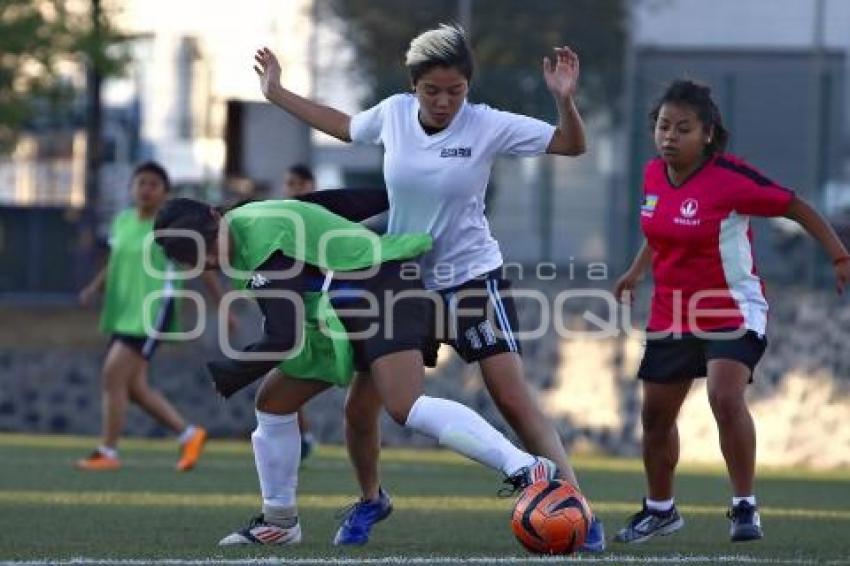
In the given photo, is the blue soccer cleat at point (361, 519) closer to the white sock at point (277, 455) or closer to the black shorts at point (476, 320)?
the white sock at point (277, 455)

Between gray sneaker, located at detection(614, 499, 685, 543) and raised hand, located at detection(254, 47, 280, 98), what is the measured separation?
225 cm

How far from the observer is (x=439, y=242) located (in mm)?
8875

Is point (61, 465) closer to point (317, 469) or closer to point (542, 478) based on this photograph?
point (317, 469)

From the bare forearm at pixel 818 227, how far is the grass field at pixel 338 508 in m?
1.15

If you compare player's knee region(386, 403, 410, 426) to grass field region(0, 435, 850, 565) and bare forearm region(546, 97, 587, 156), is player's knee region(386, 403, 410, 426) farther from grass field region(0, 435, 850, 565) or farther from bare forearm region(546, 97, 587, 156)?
bare forearm region(546, 97, 587, 156)

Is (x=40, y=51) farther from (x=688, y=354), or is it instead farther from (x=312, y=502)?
(x=688, y=354)

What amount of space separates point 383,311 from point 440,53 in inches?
39.0

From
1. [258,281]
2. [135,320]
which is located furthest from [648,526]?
[135,320]

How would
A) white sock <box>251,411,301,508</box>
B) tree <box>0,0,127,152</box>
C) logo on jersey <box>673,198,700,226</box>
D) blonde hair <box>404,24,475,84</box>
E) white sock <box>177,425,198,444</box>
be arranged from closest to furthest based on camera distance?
1. blonde hair <box>404,24,475,84</box>
2. white sock <box>251,411,301,508</box>
3. logo on jersey <box>673,198,700,226</box>
4. white sock <box>177,425,198,444</box>
5. tree <box>0,0,127,152</box>

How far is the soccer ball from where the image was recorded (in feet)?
25.8

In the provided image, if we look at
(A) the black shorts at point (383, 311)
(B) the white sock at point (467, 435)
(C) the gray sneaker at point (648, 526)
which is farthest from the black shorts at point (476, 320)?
(C) the gray sneaker at point (648, 526)

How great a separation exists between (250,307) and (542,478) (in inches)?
464

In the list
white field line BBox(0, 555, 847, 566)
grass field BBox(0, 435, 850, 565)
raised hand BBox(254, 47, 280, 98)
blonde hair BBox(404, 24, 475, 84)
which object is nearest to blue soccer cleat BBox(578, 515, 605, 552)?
grass field BBox(0, 435, 850, 565)

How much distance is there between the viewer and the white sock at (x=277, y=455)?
8.70 meters
